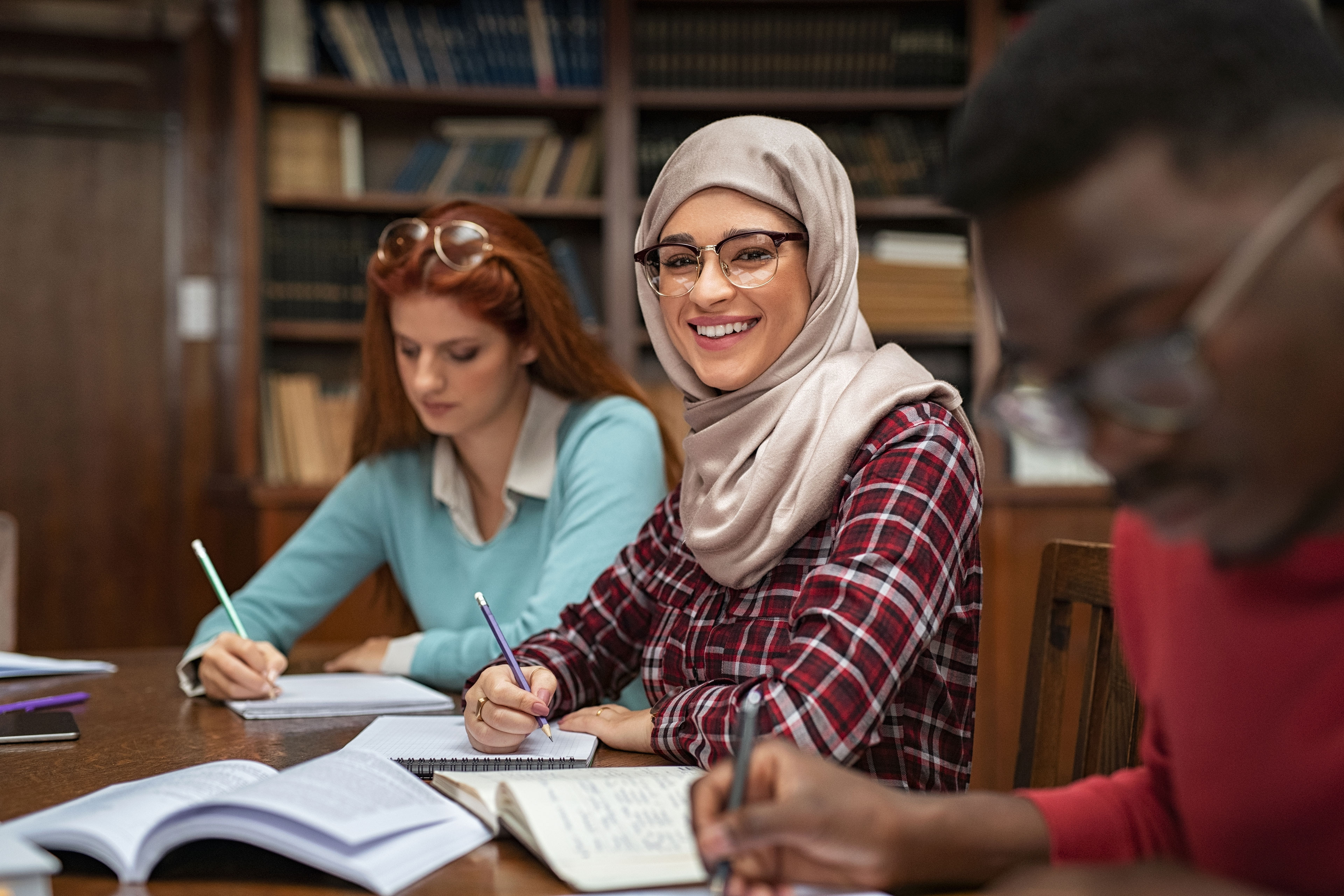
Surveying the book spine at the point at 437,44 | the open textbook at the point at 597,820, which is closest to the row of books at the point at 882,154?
the book spine at the point at 437,44

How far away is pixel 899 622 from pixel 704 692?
228 mm

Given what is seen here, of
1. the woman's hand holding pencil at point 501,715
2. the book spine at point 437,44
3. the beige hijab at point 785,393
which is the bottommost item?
the woman's hand holding pencil at point 501,715

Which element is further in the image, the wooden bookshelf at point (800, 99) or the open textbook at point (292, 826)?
the wooden bookshelf at point (800, 99)

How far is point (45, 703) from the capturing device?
61.4 inches

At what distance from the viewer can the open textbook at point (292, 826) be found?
0.81 metres

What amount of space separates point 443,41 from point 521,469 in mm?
1879

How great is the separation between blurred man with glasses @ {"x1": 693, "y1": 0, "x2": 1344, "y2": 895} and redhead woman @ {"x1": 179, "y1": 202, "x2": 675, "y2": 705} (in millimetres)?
1089

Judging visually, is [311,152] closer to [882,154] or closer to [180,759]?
[882,154]

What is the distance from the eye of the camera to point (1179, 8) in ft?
2.02

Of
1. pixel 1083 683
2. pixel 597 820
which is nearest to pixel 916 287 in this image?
pixel 1083 683

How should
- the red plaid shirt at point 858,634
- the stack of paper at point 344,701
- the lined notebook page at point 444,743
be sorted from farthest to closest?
the stack of paper at point 344,701, the lined notebook page at point 444,743, the red plaid shirt at point 858,634

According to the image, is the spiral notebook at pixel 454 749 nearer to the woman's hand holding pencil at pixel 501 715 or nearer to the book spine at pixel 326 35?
the woman's hand holding pencil at pixel 501 715

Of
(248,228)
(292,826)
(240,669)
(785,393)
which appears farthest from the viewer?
(248,228)

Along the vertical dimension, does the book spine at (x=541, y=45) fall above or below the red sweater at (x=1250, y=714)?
above
